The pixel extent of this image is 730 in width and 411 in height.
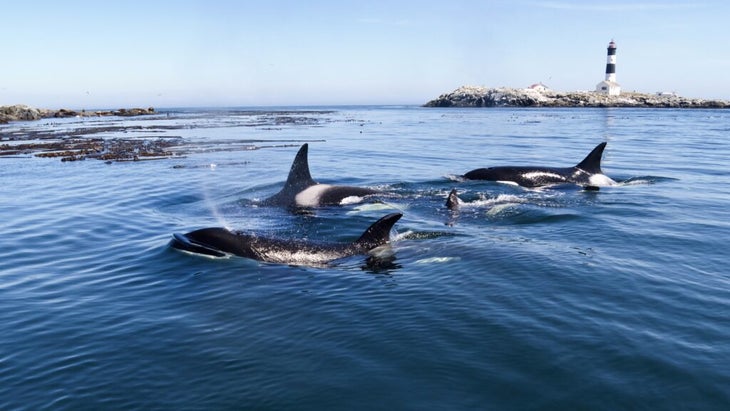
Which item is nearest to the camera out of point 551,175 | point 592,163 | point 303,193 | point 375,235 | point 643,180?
point 375,235

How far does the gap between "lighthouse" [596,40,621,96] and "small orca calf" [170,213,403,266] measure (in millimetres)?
185484

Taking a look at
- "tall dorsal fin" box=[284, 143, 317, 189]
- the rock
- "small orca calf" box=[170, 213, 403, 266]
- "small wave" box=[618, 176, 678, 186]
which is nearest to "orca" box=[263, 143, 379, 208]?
"tall dorsal fin" box=[284, 143, 317, 189]


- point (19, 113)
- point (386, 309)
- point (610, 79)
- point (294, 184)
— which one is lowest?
point (386, 309)

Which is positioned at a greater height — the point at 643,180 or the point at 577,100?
the point at 577,100

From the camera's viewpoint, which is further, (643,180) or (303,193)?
(643,180)

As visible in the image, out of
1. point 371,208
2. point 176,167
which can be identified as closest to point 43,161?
point 176,167

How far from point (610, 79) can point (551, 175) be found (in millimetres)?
179413

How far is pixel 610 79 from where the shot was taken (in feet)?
595

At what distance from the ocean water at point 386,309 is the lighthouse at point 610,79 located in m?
176

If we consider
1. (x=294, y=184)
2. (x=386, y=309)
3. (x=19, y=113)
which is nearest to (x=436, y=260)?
(x=386, y=309)

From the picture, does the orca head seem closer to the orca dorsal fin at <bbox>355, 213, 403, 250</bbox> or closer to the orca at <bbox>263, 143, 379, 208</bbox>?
the orca dorsal fin at <bbox>355, 213, 403, 250</bbox>

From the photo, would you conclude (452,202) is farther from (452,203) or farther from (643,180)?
(643,180)

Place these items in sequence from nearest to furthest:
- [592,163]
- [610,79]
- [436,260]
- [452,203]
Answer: [436,260] < [452,203] < [592,163] < [610,79]

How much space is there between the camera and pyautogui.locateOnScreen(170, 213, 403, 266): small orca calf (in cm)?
1224
